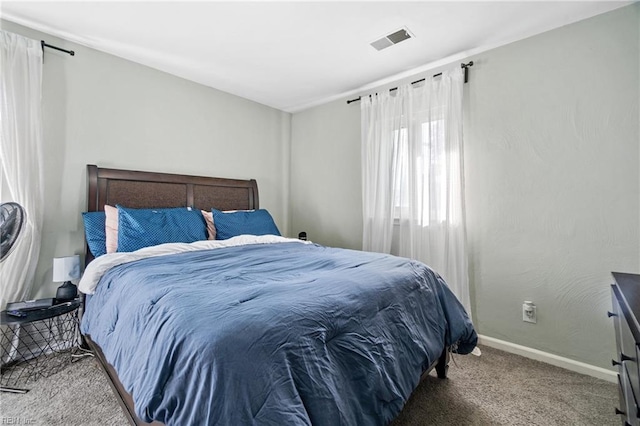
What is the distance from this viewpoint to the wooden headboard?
2.47 meters

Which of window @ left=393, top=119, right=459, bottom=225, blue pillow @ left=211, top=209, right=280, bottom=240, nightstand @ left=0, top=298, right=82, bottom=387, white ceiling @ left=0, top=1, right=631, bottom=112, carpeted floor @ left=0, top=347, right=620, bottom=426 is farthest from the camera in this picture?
blue pillow @ left=211, top=209, right=280, bottom=240

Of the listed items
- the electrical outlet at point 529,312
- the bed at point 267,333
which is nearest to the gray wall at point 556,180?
the electrical outlet at point 529,312

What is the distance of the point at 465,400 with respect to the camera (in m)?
1.70

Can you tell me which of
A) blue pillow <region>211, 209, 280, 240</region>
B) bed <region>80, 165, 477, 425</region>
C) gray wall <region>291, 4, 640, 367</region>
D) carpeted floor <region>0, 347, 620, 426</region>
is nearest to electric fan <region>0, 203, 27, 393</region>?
bed <region>80, 165, 477, 425</region>

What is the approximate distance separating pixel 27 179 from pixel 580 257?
13.3 ft

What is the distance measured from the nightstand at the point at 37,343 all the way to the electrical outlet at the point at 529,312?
3.33 meters

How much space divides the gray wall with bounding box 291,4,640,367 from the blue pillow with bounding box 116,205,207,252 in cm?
249

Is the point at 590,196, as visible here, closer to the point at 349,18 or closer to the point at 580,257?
the point at 580,257

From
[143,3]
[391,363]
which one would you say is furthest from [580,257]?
[143,3]

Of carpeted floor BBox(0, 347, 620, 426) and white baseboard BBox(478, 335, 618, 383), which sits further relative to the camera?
white baseboard BBox(478, 335, 618, 383)

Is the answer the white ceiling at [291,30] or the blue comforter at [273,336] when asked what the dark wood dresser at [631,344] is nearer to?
the blue comforter at [273,336]

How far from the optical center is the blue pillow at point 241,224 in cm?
283

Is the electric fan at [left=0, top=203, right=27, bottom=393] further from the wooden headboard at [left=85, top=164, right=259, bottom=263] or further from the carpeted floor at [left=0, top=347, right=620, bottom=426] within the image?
the carpeted floor at [left=0, top=347, right=620, bottom=426]

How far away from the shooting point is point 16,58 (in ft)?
6.90
